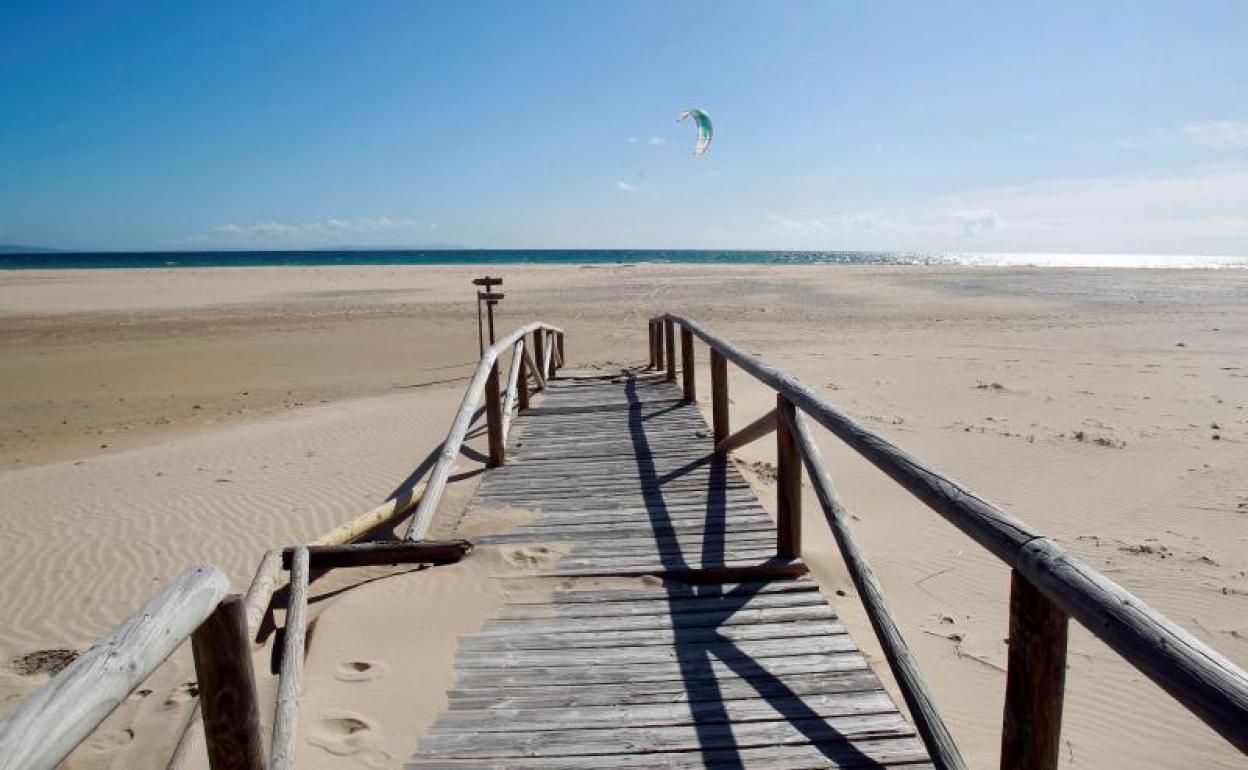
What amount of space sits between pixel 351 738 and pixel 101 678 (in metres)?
1.70

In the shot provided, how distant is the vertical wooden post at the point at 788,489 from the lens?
3.83m

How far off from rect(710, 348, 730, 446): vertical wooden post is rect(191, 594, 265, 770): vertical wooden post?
4.68 metres

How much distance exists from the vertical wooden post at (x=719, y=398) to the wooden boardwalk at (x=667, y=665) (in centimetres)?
107

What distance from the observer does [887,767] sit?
2357 mm

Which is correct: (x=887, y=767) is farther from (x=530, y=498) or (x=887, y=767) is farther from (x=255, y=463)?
(x=255, y=463)

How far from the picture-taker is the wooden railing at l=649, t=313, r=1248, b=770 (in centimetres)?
121

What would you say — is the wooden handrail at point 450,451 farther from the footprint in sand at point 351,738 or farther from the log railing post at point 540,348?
the log railing post at point 540,348

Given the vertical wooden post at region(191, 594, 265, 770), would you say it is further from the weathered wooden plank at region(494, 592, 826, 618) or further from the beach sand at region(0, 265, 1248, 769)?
the weathered wooden plank at region(494, 592, 826, 618)

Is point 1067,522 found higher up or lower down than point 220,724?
lower down

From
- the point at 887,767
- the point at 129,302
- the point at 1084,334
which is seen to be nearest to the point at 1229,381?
the point at 1084,334

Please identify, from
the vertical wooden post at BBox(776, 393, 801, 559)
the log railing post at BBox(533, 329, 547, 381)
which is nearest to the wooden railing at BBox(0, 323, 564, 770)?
the vertical wooden post at BBox(776, 393, 801, 559)

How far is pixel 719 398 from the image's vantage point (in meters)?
6.25

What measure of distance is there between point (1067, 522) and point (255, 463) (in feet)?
25.4

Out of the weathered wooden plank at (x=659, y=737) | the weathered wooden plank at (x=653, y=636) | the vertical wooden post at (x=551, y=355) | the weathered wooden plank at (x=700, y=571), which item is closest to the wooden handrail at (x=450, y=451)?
the weathered wooden plank at (x=700, y=571)
